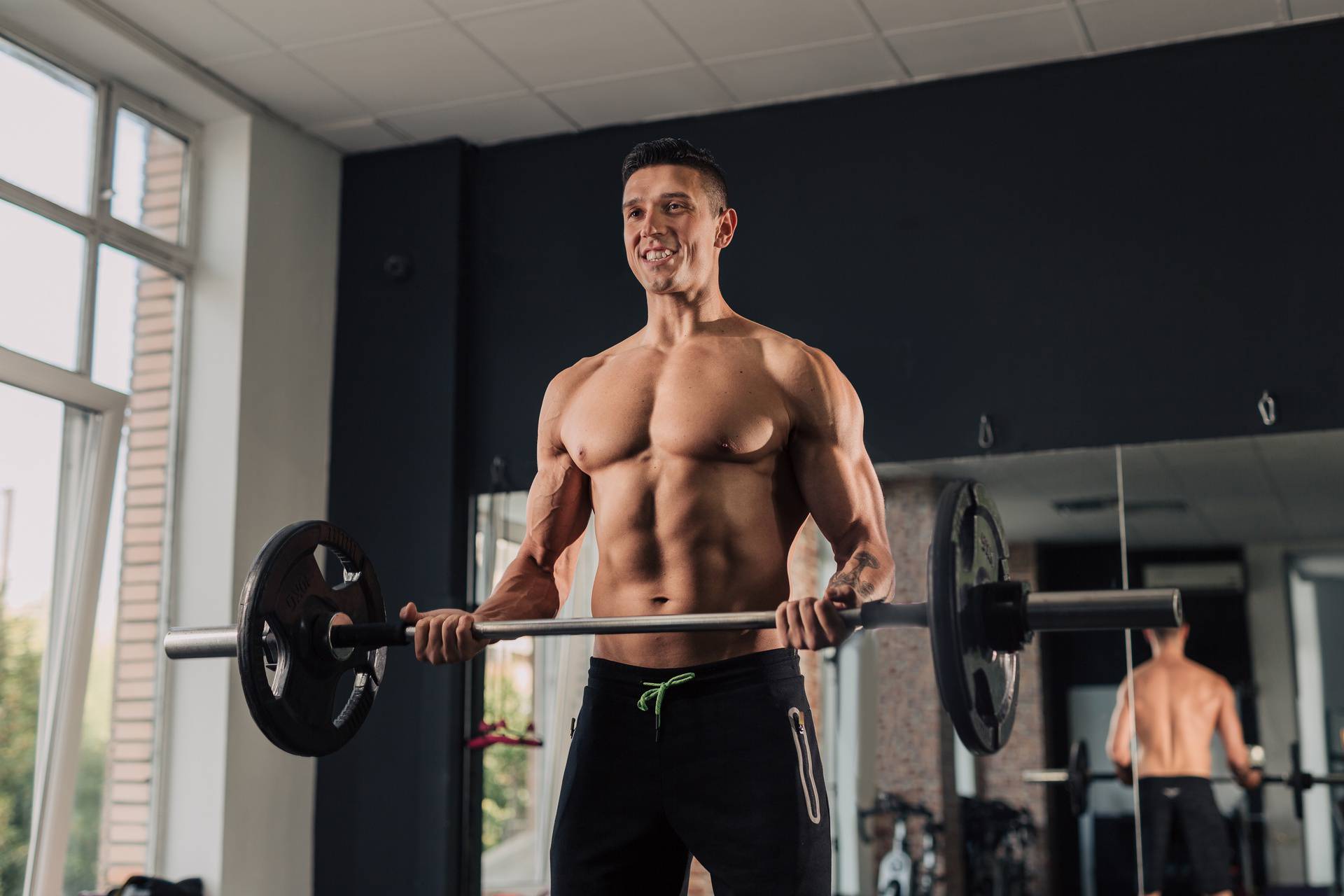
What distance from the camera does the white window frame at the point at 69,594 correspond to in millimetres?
4336

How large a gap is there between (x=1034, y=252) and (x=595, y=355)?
161 cm

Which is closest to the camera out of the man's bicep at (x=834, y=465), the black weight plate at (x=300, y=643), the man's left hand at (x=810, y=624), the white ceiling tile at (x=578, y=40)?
the man's left hand at (x=810, y=624)

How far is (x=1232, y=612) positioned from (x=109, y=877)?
12.0ft

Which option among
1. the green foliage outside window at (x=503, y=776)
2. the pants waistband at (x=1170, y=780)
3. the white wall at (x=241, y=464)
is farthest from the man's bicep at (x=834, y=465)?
the white wall at (x=241, y=464)

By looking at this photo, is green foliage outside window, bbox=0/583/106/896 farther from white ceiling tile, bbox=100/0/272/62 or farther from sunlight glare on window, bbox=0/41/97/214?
white ceiling tile, bbox=100/0/272/62

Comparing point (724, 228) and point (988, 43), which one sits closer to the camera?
point (724, 228)

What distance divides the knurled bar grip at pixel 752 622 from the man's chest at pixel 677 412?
0.40 meters

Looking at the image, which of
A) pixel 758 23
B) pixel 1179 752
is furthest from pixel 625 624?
pixel 758 23

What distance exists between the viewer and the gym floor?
14.1 feet

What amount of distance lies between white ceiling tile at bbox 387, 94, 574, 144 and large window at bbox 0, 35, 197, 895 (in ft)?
2.64

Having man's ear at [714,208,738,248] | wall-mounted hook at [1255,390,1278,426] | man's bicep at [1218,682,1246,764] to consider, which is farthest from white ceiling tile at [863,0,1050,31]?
man's bicep at [1218,682,1246,764]

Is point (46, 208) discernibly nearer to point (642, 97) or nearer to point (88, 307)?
point (88, 307)

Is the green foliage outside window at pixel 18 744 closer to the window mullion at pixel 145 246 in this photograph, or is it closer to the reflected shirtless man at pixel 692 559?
the window mullion at pixel 145 246

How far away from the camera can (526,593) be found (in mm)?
2867
